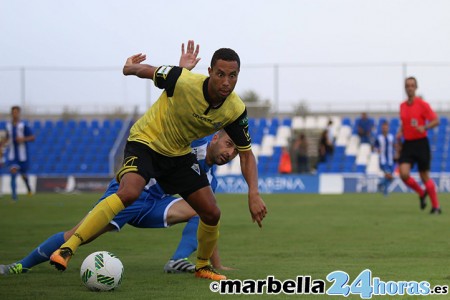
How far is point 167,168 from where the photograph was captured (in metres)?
8.30

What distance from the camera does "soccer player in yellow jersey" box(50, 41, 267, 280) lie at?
789 centimetres

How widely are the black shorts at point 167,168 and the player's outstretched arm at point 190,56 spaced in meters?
0.96

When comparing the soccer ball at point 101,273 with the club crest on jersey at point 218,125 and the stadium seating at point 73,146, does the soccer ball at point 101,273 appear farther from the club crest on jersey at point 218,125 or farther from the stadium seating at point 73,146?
the stadium seating at point 73,146

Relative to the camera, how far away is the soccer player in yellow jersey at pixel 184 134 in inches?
311

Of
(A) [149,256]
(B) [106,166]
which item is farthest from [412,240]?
(B) [106,166]

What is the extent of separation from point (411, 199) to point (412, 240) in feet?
40.8

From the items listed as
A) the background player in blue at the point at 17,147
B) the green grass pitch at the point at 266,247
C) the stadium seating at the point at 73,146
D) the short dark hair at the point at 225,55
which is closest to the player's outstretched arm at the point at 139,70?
the short dark hair at the point at 225,55

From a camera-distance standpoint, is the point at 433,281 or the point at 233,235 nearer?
the point at 433,281

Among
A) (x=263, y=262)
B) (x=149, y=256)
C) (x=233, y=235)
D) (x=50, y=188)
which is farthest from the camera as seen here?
(x=50, y=188)

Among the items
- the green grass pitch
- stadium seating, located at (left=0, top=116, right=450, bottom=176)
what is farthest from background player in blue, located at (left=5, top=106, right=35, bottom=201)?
→ stadium seating, located at (left=0, top=116, right=450, bottom=176)

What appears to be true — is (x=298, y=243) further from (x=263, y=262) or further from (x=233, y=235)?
(x=263, y=262)

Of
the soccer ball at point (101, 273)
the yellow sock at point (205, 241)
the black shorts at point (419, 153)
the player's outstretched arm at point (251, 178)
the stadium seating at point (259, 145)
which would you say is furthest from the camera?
the stadium seating at point (259, 145)

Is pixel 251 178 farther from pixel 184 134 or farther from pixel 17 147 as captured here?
pixel 17 147

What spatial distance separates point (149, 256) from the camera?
36.4 feet
